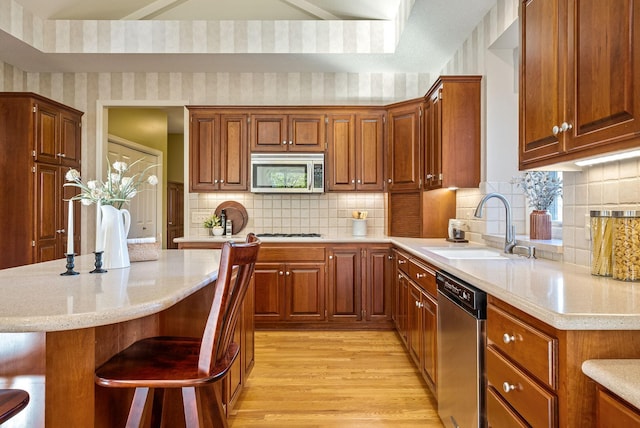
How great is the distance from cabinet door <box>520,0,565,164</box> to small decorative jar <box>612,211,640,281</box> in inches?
13.6

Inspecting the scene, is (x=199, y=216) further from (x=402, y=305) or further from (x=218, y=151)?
(x=402, y=305)

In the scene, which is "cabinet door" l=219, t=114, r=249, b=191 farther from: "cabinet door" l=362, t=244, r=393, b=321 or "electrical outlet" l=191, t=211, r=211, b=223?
"cabinet door" l=362, t=244, r=393, b=321

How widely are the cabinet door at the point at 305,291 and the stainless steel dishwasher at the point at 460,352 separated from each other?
1.85m

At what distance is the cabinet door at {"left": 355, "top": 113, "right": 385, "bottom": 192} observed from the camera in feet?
13.7

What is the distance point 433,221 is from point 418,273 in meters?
1.16

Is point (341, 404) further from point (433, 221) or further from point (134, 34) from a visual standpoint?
point (134, 34)

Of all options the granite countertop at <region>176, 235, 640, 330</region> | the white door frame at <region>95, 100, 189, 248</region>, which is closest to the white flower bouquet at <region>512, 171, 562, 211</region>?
the granite countertop at <region>176, 235, 640, 330</region>

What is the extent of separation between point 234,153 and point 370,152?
1438 mm

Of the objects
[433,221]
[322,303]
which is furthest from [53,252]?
[433,221]

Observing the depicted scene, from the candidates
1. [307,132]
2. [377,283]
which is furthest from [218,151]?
[377,283]

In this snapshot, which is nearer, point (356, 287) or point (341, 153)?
point (356, 287)

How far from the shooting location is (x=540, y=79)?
5.63ft

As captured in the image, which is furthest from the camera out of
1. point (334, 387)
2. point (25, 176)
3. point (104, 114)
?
point (104, 114)

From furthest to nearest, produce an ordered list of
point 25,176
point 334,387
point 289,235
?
point 289,235
point 25,176
point 334,387
